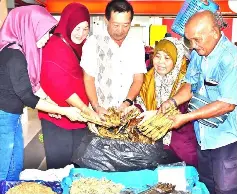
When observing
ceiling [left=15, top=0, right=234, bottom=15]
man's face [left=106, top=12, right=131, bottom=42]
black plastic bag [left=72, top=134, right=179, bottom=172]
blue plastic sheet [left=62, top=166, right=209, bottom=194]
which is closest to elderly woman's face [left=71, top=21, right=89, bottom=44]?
man's face [left=106, top=12, right=131, bottom=42]

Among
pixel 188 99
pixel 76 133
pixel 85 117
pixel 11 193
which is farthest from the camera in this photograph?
pixel 76 133

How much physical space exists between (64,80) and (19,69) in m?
0.37

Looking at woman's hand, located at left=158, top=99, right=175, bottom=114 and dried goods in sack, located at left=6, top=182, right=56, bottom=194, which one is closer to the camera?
dried goods in sack, located at left=6, top=182, right=56, bottom=194

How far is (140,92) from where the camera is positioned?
256cm

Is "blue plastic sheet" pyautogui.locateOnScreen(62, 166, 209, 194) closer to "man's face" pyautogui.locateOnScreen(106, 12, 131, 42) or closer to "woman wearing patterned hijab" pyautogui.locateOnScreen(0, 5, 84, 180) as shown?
"woman wearing patterned hijab" pyautogui.locateOnScreen(0, 5, 84, 180)

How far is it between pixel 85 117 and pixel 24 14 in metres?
0.70

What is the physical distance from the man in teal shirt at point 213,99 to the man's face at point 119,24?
1.57 feet

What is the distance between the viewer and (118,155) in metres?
1.97

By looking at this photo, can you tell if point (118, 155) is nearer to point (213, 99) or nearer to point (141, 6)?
point (213, 99)

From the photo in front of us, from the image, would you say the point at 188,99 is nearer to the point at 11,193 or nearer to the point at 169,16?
the point at 11,193

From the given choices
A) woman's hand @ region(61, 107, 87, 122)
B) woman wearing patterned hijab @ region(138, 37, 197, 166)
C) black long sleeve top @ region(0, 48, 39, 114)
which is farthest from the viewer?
woman wearing patterned hijab @ region(138, 37, 197, 166)

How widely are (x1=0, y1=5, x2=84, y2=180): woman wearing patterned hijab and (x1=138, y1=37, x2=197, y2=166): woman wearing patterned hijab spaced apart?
0.59 m

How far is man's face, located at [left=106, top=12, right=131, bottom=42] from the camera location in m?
2.34

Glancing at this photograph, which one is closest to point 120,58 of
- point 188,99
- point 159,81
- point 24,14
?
point 159,81
